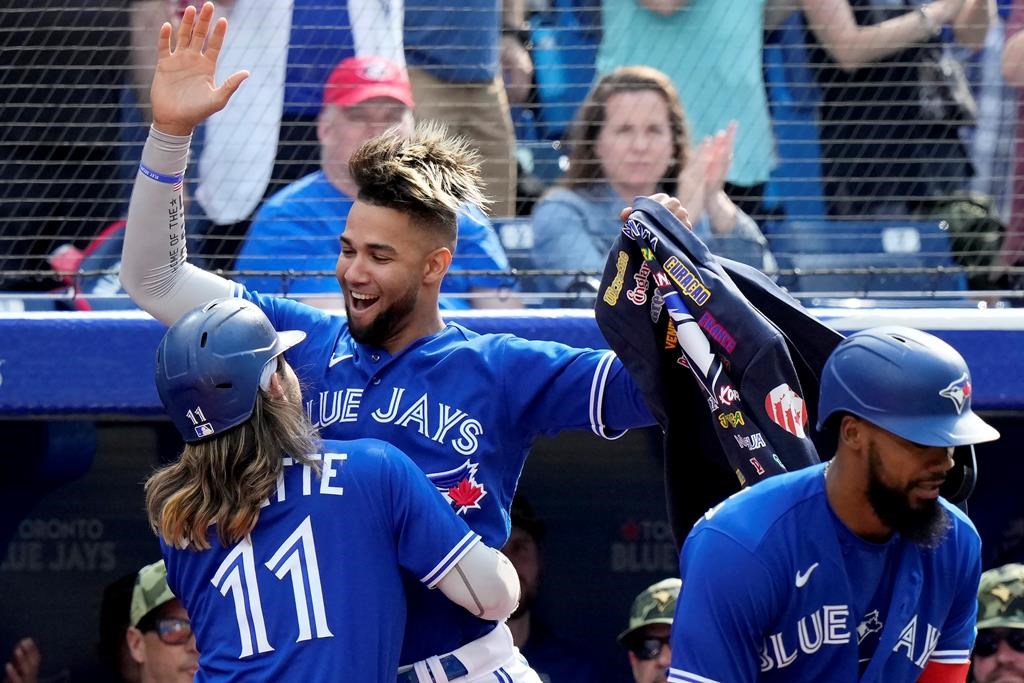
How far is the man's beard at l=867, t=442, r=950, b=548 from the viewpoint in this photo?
7.50 ft

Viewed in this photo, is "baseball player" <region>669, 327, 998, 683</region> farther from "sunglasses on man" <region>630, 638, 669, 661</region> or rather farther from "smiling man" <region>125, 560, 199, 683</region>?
"smiling man" <region>125, 560, 199, 683</region>

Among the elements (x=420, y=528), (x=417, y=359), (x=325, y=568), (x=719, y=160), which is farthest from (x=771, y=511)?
(x=719, y=160)

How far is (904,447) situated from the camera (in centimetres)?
227

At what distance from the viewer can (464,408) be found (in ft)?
9.55

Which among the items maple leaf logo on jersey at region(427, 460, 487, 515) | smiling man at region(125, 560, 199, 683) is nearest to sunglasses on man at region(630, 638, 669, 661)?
smiling man at region(125, 560, 199, 683)

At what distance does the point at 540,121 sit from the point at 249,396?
90.0 inches

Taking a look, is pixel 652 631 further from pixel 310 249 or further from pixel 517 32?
pixel 517 32

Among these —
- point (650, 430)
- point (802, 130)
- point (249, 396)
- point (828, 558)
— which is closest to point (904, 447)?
point (828, 558)

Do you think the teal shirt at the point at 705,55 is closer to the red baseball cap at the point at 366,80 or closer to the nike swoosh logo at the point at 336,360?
the red baseball cap at the point at 366,80

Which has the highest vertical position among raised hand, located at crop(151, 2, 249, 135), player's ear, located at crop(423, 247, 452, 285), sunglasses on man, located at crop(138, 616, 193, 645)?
raised hand, located at crop(151, 2, 249, 135)

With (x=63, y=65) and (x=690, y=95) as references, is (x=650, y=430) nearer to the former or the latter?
(x=690, y=95)

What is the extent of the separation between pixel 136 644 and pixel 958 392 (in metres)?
2.82

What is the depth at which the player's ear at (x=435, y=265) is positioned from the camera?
297cm

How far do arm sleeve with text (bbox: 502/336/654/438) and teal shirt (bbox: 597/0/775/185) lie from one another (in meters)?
1.55
